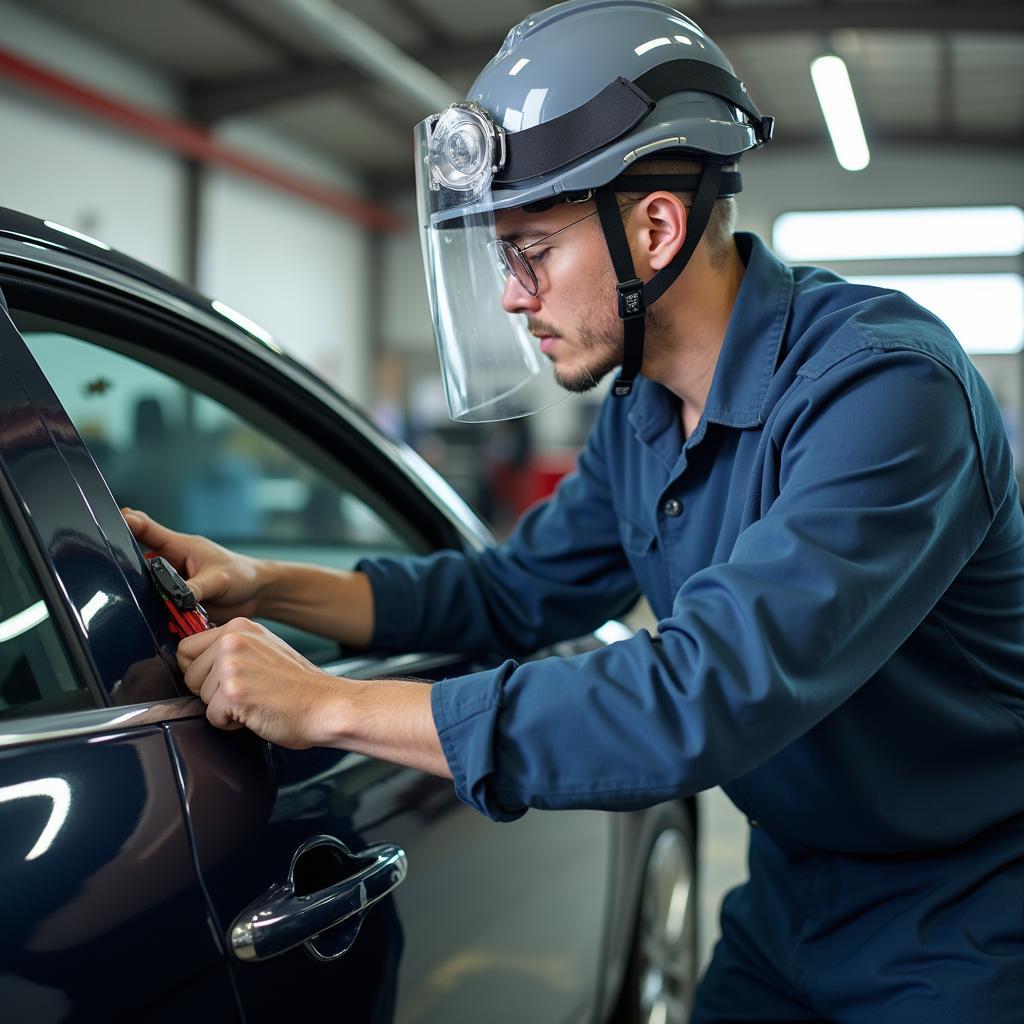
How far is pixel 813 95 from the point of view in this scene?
12.5 metres

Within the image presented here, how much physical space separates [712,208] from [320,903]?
979 millimetres

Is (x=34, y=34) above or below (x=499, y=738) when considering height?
above

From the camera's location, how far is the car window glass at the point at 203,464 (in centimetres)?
178

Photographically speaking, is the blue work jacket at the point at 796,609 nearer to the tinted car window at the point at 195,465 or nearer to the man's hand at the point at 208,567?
the man's hand at the point at 208,567

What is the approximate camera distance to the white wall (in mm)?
9328

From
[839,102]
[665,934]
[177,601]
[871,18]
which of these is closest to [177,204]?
[839,102]

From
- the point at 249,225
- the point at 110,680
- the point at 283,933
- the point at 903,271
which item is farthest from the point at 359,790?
the point at 903,271

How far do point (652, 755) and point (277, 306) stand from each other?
510 inches

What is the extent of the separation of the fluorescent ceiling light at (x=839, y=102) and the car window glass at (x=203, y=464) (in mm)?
5068

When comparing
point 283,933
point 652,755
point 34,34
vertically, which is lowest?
point 283,933

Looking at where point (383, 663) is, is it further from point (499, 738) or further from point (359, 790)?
point (499, 738)

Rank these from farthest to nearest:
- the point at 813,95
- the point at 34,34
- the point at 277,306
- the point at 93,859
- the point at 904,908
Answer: the point at 277,306 < the point at 813,95 < the point at 34,34 < the point at 904,908 < the point at 93,859

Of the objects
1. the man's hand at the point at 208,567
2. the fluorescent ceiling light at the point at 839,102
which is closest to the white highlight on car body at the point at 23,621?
the man's hand at the point at 208,567

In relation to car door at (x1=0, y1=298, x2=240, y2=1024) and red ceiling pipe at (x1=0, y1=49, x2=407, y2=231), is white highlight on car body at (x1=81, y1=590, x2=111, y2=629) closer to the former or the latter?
car door at (x1=0, y1=298, x2=240, y2=1024)
